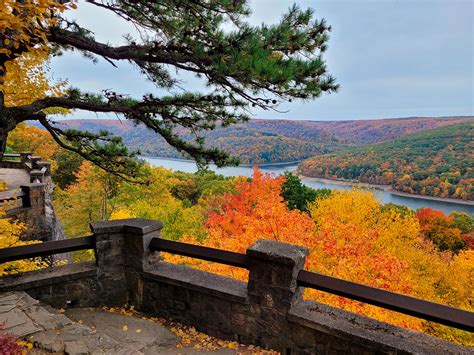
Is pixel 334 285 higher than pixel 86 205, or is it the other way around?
pixel 334 285

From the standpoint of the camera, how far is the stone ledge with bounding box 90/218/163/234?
169 inches

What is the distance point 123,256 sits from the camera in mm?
4520

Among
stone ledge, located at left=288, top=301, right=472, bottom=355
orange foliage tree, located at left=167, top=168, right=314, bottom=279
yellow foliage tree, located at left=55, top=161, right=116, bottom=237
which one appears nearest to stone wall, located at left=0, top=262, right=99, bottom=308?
stone ledge, located at left=288, top=301, right=472, bottom=355

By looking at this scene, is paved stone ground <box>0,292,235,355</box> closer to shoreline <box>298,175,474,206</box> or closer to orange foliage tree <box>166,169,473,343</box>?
orange foliage tree <box>166,169,473,343</box>

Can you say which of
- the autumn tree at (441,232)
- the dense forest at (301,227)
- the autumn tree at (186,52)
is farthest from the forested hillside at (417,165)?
the autumn tree at (186,52)

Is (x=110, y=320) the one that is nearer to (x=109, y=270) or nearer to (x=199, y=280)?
(x=109, y=270)

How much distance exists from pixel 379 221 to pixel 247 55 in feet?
86.9

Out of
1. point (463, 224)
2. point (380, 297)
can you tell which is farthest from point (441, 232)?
point (380, 297)

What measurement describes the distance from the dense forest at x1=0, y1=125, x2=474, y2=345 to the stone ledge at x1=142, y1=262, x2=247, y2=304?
281cm

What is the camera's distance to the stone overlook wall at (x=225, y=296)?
3086 millimetres

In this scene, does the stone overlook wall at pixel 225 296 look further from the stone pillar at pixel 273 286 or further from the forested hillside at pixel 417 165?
the forested hillside at pixel 417 165

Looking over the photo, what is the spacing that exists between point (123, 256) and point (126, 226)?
1.66 feet

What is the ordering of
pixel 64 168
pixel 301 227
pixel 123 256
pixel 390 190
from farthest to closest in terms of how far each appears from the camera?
pixel 390 190
pixel 64 168
pixel 301 227
pixel 123 256

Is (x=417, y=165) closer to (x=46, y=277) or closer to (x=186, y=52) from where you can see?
(x=186, y=52)
